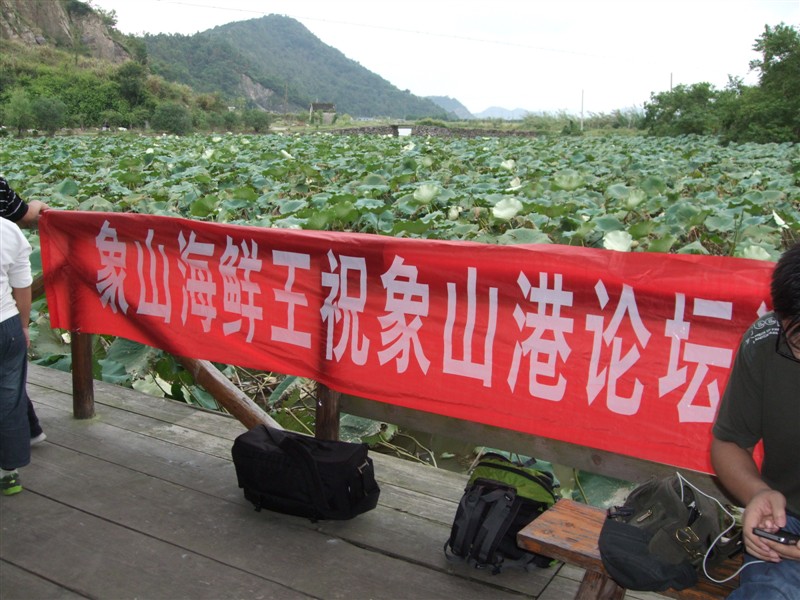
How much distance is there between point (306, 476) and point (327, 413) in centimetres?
28

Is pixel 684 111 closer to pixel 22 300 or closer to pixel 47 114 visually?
pixel 47 114

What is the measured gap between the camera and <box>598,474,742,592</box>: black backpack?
139cm

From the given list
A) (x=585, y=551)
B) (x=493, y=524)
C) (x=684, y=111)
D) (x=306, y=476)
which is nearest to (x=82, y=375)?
(x=306, y=476)

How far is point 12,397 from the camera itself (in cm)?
234

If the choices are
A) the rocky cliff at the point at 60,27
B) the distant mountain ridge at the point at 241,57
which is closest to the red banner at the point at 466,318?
the distant mountain ridge at the point at 241,57

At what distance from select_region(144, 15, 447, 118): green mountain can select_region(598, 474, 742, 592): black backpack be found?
78917 millimetres

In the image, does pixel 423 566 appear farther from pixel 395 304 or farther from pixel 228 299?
pixel 228 299

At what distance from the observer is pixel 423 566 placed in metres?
1.97

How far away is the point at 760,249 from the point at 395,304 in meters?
3.06

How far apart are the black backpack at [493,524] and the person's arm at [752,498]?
622 millimetres

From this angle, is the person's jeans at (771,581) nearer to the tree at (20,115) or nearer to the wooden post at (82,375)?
the wooden post at (82,375)

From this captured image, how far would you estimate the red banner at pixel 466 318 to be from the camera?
1.75 metres

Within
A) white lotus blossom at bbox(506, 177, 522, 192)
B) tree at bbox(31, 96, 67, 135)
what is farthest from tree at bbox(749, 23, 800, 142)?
tree at bbox(31, 96, 67, 135)

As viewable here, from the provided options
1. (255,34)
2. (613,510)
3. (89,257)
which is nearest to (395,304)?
(613,510)
